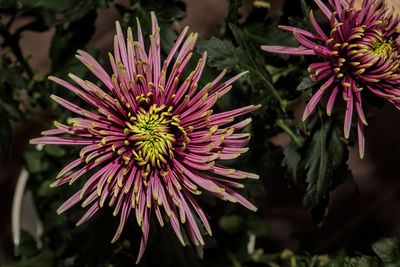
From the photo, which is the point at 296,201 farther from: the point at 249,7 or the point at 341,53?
the point at 341,53

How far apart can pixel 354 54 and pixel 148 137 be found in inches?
11.3

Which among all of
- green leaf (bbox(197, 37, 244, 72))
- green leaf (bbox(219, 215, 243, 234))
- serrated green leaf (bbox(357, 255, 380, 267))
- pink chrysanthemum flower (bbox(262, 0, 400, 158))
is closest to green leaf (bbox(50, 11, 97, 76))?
green leaf (bbox(197, 37, 244, 72))

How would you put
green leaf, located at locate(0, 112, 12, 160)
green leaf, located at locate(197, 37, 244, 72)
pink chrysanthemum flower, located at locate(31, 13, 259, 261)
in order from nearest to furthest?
pink chrysanthemum flower, located at locate(31, 13, 259, 261), green leaf, located at locate(197, 37, 244, 72), green leaf, located at locate(0, 112, 12, 160)

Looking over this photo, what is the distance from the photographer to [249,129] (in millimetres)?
646

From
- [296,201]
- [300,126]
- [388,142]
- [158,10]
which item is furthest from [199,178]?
[388,142]

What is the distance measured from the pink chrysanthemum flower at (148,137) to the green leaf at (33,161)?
0.51 metres

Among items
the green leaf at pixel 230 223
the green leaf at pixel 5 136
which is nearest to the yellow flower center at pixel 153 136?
the green leaf at pixel 5 136

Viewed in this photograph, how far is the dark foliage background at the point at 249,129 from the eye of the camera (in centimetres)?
59

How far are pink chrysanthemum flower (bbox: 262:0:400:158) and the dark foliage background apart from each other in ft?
0.12

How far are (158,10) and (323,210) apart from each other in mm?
432

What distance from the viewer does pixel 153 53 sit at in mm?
495

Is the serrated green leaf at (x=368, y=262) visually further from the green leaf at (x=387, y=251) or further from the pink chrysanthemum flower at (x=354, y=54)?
the pink chrysanthemum flower at (x=354, y=54)

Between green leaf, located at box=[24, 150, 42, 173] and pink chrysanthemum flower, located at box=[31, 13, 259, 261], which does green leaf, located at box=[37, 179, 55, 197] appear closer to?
green leaf, located at box=[24, 150, 42, 173]

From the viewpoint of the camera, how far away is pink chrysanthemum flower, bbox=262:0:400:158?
1.68 ft
